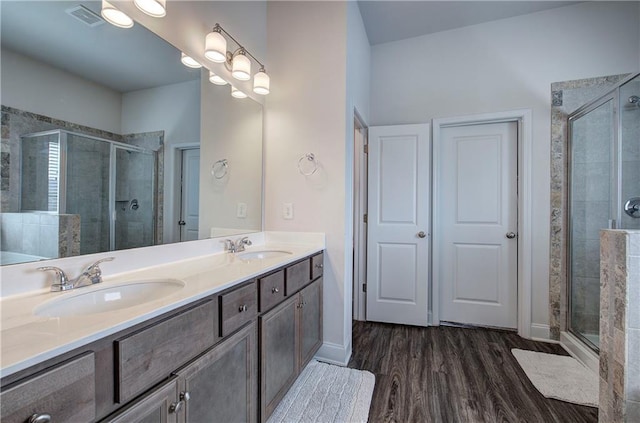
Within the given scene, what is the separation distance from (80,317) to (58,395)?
0.66ft

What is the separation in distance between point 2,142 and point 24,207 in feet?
0.69

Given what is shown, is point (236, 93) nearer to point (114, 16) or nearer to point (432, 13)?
point (114, 16)

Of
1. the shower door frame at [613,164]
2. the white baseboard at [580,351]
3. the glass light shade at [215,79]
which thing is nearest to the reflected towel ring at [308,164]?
the glass light shade at [215,79]

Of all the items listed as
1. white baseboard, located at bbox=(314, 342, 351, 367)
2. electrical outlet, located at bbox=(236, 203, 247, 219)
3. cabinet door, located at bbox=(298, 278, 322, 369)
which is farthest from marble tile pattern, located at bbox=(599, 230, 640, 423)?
electrical outlet, located at bbox=(236, 203, 247, 219)

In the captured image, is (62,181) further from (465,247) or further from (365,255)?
(465,247)

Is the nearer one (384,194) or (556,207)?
(556,207)

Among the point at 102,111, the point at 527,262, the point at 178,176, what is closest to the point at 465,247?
the point at 527,262

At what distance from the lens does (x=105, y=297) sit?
40.0 inches

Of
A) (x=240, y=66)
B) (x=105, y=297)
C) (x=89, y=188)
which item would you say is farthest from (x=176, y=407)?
(x=240, y=66)

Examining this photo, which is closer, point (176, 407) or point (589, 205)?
point (176, 407)

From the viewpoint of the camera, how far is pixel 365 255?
2.91 metres

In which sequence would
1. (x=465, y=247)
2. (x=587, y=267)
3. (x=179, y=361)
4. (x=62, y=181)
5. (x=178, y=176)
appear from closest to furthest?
(x=179, y=361) < (x=62, y=181) < (x=178, y=176) < (x=587, y=267) < (x=465, y=247)

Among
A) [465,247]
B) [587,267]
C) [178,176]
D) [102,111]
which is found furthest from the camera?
[465,247]

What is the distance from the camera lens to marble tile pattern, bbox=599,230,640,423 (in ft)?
3.81
